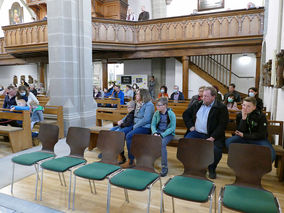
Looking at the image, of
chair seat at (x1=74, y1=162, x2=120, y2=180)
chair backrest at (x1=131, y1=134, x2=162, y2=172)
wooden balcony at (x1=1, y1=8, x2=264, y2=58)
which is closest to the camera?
chair seat at (x1=74, y1=162, x2=120, y2=180)

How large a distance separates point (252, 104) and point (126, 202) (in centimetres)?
224

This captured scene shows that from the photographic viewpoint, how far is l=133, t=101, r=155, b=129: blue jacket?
412 centimetres

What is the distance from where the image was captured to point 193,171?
2680 mm

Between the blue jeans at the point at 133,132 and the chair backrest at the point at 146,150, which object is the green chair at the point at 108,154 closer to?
the chair backrest at the point at 146,150

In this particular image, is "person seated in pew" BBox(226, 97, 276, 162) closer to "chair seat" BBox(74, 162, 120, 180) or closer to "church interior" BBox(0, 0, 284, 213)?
"church interior" BBox(0, 0, 284, 213)

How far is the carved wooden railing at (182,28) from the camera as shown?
362 inches

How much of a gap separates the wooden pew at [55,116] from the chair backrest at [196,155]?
13.7 feet

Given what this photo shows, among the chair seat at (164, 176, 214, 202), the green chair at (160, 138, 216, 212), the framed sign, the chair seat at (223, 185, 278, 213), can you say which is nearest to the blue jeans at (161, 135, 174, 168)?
the green chair at (160, 138, 216, 212)

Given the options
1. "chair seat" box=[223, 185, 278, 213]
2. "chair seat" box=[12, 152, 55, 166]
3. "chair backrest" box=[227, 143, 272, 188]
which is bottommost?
"chair seat" box=[223, 185, 278, 213]

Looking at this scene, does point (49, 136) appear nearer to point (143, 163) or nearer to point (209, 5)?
point (143, 163)

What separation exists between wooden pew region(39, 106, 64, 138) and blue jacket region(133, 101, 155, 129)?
2.73 metres

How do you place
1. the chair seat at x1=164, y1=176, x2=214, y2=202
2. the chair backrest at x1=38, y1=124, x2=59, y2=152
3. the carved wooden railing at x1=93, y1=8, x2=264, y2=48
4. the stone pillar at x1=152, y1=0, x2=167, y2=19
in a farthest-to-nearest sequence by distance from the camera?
1. the stone pillar at x1=152, y1=0, x2=167, y2=19
2. the carved wooden railing at x1=93, y1=8, x2=264, y2=48
3. the chair backrest at x1=38, y1=124, x2=59, y2=152
4. the chair seat at x1=164, y1=176, x2=214, y2=202

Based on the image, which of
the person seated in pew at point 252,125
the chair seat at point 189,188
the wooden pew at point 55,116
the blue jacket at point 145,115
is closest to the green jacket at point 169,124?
the blue jacket at point 145,115

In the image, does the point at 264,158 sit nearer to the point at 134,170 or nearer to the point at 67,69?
the point at 134,170
